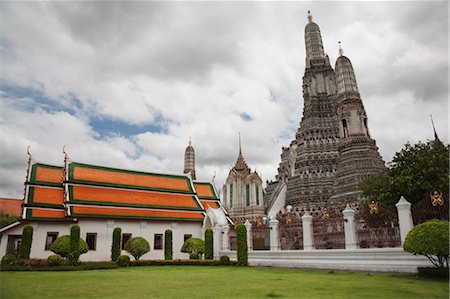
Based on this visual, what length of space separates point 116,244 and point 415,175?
16793 millimetres

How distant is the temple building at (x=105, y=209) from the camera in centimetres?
2134

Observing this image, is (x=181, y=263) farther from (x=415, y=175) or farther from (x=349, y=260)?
(x=415, y=175)

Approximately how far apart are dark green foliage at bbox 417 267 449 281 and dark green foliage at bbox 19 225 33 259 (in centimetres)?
1837

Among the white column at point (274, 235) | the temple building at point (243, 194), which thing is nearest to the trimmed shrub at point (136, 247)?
the white column at point (274, 235)

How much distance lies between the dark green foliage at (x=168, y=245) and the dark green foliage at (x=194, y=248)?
0.80 m

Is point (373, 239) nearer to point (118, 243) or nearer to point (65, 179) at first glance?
point (118, 243)

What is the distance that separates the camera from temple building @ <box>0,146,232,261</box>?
70.0 feet

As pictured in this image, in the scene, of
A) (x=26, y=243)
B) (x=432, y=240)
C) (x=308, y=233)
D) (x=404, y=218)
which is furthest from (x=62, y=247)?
(x=432, y=240)

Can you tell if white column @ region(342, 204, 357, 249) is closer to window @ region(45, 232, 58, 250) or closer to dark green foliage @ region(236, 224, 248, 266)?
dark green foliage @ region(236, 224, 248, 266)

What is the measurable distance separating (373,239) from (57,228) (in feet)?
58.6

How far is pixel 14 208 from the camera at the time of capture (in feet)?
136

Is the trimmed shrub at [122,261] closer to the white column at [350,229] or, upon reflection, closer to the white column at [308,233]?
Answer: the white column at [308,233]

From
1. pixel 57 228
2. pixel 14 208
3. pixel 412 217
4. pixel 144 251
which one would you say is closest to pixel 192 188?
pixel 144 251

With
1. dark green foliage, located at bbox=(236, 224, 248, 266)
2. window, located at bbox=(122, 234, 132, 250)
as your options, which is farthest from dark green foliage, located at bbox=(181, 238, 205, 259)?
dark green foliage, located at bbox=(236, 224, 248, 266)
